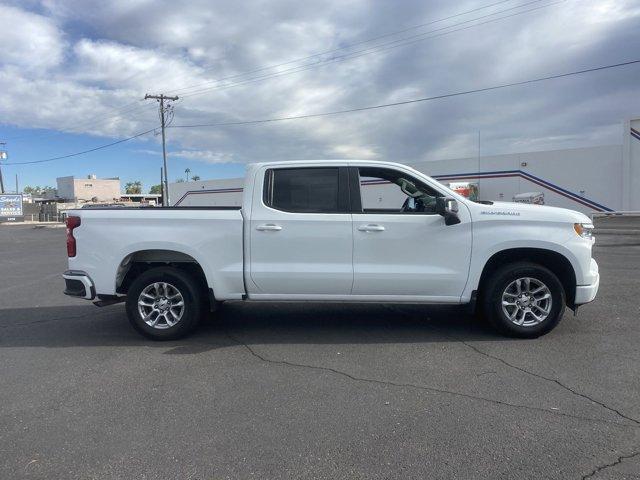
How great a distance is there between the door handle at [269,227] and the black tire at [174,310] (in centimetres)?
104

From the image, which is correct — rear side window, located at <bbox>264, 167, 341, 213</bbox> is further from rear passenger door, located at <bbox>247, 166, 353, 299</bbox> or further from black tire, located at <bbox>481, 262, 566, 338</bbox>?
black tire, located at <bbox>481, 262, 566, 338</bbox>

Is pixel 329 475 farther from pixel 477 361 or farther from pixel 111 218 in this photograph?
pixel 111 218

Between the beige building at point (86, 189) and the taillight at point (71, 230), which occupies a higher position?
the beige building at point (86, 189)

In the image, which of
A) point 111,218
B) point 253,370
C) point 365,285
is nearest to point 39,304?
point 111,218

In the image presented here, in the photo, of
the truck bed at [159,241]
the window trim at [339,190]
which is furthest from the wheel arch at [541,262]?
the truck bed at [159,241]

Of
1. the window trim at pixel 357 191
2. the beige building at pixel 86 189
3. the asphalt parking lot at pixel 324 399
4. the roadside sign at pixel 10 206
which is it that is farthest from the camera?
the beige building at pixel 86 189

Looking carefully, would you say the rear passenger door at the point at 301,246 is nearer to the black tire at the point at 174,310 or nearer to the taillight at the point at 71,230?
the black tire at the point at 174,310

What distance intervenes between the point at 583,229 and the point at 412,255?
1939mm

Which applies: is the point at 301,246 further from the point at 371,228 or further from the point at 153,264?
the point at 153,264

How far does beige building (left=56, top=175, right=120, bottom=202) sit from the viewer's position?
293 feet

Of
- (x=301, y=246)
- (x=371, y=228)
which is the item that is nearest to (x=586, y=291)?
(x=371, y=228)

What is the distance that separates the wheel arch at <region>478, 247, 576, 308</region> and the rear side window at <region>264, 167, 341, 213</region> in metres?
1.88

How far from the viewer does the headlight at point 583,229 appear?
559 cm

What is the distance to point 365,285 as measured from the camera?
567 centimetres
